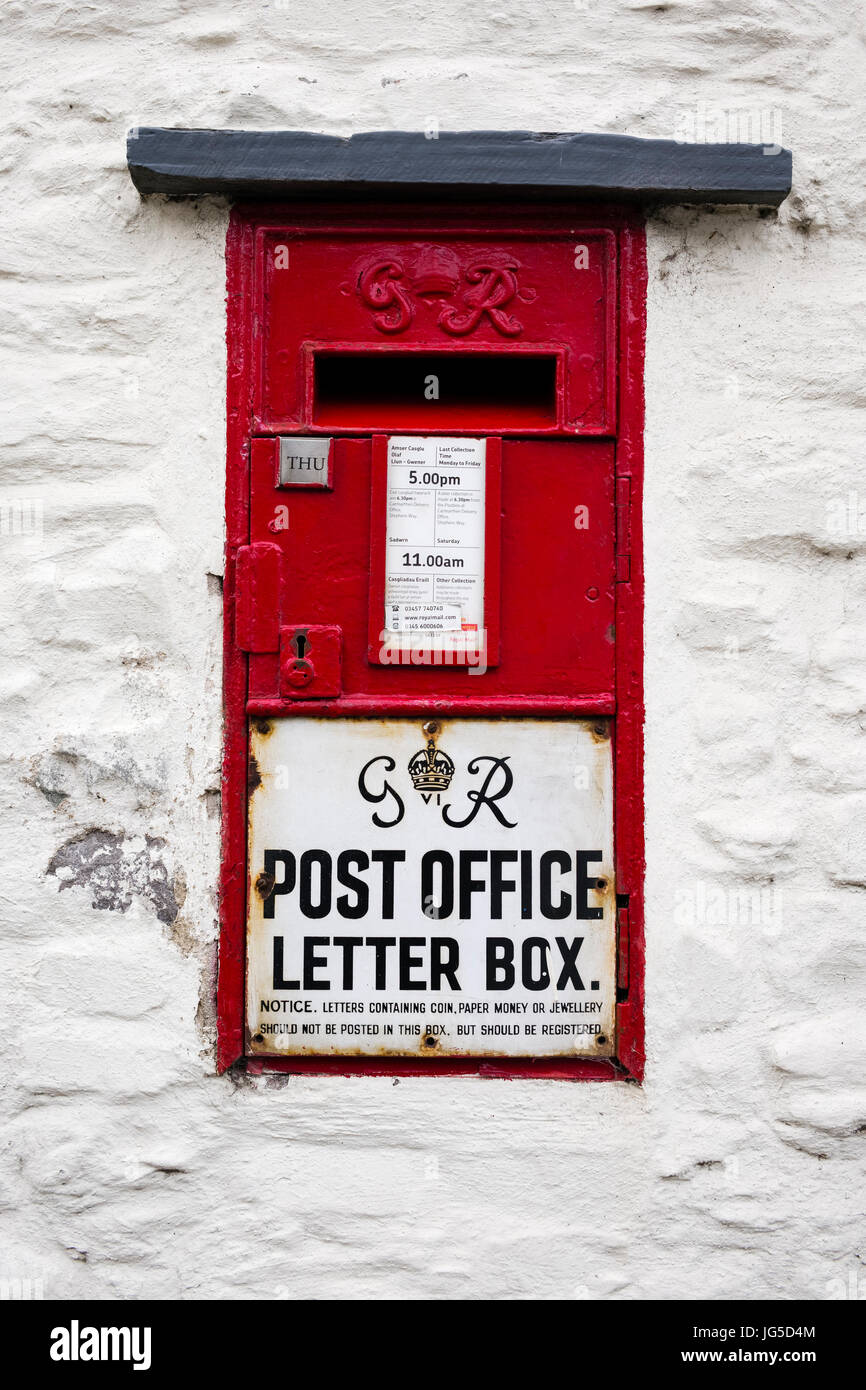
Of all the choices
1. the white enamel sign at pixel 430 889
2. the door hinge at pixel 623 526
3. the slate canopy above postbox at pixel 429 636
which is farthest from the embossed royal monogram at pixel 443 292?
the white enamel sign at pixel 430 889

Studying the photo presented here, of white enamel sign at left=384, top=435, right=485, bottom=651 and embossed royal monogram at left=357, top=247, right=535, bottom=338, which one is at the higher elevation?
embossed royal monogram at left=357, top=247, right=535, bottom=338

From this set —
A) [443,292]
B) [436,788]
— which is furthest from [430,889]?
[443,292]

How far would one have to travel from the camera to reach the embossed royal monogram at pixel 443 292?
1.86m

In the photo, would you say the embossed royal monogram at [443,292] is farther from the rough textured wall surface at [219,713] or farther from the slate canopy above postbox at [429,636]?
the rough textured wall surface at [219,713]

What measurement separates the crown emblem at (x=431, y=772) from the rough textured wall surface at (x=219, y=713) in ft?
1.19

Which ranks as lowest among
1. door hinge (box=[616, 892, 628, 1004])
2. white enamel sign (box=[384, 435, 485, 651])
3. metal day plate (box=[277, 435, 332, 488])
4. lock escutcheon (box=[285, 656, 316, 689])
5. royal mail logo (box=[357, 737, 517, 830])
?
door hinge (box=[616, 892, 628, 1004])

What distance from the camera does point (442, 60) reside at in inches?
74.4

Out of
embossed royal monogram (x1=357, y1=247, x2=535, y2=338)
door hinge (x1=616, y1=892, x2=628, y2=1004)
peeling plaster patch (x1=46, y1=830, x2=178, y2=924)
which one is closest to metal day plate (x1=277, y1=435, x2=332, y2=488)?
embossed royal monogram (x1=357, y1=247, x2=535, y2=338)

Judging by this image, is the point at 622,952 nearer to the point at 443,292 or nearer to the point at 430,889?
the point at 430,889

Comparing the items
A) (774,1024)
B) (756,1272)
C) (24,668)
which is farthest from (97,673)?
(756,1272)

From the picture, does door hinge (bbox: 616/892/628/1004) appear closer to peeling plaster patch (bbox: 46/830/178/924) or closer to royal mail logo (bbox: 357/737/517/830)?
royal mail logo (bbox: 357/737/517/830)

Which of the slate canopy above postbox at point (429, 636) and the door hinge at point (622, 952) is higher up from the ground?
the slate canopy above postbox at point (429, 636)

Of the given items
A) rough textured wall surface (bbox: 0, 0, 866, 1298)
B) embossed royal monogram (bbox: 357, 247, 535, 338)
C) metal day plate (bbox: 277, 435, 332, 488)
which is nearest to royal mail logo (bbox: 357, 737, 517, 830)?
rough textured wall surface (bbox: 0, 0, 866, 1298)

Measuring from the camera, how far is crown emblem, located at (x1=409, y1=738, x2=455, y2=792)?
181 centimetres
